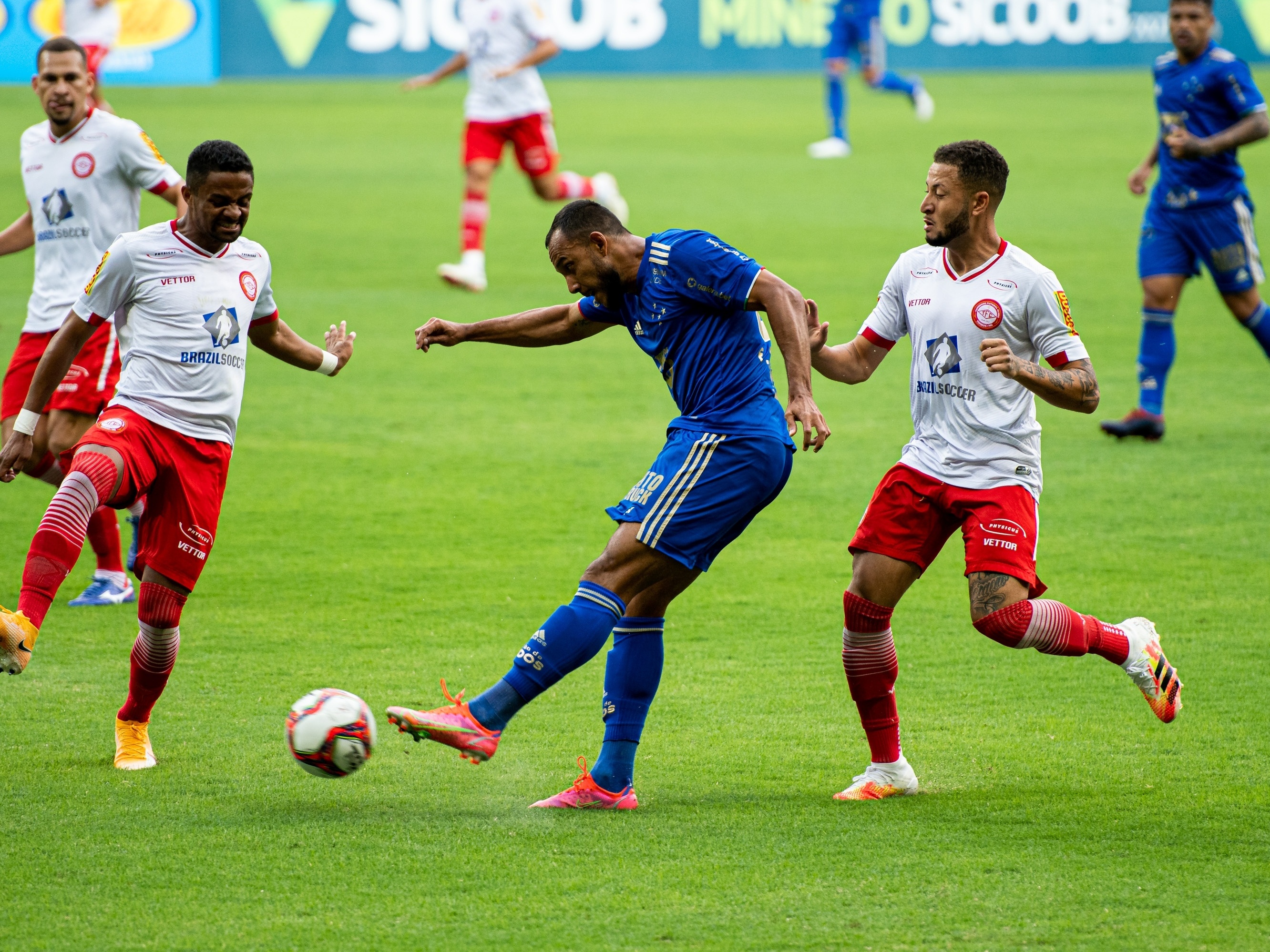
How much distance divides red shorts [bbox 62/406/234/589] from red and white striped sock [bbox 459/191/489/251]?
9173 millimetres

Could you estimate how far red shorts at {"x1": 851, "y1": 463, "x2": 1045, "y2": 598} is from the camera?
16.5ft

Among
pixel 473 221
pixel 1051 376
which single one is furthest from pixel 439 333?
pixel 473 221

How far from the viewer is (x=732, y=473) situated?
4.95m

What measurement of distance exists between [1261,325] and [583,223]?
22.0ft

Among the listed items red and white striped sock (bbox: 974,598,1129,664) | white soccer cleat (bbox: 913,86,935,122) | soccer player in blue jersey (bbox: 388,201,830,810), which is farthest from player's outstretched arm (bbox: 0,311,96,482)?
white soccer cleat (bbox: 913,86,935,122)

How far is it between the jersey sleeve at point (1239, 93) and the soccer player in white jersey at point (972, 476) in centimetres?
→ 545

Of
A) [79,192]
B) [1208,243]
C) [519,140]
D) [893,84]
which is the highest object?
[79,192]

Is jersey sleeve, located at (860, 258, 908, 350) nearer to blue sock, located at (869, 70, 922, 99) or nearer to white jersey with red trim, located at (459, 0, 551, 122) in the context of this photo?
white jersey with red trim, located at (459, 0, 551, 122)

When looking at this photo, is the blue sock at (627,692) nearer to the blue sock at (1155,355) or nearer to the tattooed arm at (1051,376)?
the tattooed arm at (1051,376)

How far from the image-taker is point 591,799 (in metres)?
4.97

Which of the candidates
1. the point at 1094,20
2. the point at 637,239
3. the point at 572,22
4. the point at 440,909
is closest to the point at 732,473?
the point at 637,239

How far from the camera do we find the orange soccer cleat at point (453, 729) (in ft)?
15.0

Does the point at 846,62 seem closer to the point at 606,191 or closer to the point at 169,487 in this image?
the point at 606,191

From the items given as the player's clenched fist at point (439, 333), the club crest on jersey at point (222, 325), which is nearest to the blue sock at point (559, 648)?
the player's clenched fist at point (439, 333)
